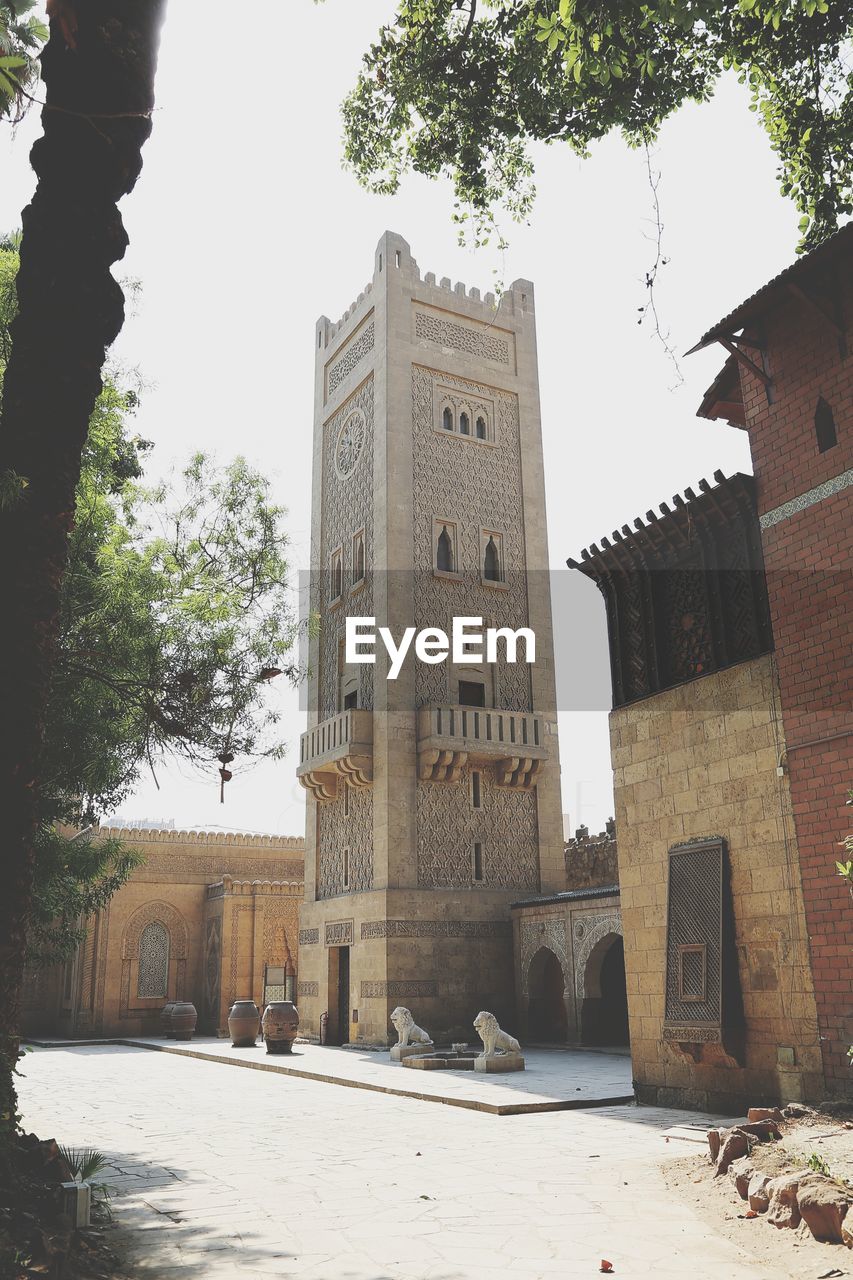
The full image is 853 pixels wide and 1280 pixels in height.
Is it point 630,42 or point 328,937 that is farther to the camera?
point 328,937

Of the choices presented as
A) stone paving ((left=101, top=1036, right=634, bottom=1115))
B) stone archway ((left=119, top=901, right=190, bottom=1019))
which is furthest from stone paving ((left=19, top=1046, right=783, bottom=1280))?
stone archway ((left=119, top=901, right=190, bottom=1019))

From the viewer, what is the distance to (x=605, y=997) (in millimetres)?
17516

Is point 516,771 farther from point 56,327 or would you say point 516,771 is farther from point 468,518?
point 56,327

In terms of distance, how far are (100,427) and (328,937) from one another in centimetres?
1388

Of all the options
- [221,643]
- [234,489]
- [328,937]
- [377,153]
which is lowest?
[328,937]

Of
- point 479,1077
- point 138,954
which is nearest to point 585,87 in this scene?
point 479,1077

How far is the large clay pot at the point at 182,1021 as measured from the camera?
72.7ft

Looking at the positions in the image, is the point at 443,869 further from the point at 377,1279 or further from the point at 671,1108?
the point at 377,1279

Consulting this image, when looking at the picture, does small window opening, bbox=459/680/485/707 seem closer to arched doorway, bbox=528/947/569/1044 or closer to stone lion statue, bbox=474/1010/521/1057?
arched doorway, bbox=528/947/569/1044

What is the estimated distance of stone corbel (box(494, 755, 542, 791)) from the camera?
768 inches

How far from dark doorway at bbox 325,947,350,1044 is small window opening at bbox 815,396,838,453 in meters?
14.3

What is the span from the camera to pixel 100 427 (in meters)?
8.43

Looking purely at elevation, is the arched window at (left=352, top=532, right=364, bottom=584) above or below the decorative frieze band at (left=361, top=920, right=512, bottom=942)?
above

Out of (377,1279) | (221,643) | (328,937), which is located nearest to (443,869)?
(328,937)
